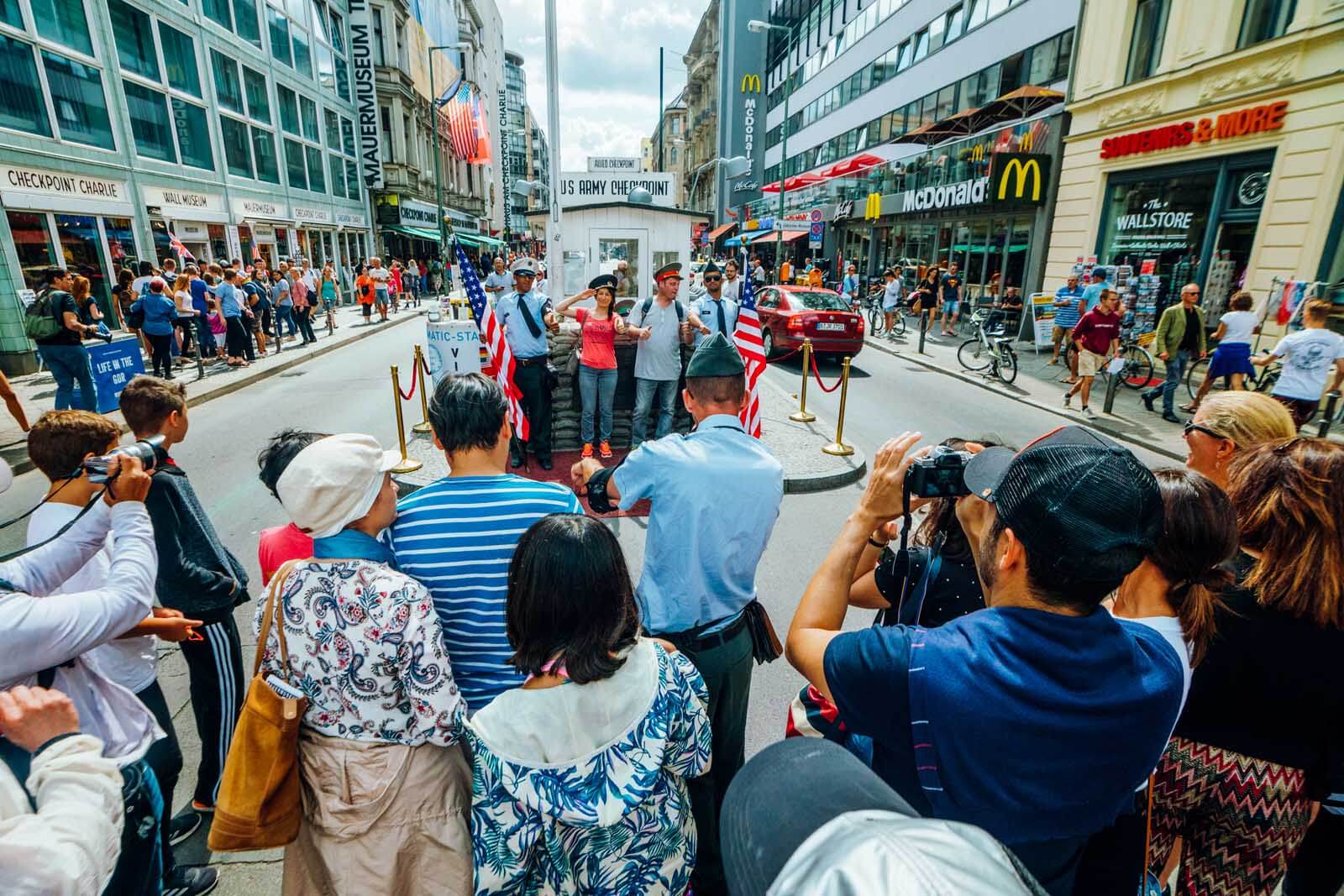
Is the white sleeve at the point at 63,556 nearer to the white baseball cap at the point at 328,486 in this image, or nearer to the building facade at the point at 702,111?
the white baseball cap at the point at 328,486

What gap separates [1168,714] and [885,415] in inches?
354

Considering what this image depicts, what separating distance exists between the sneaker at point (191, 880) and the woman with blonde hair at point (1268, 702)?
10.8 feet

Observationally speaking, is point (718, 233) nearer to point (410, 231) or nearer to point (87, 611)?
point (410, 231)

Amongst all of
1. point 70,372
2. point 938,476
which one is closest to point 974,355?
point 938,476

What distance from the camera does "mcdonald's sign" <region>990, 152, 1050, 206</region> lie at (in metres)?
16.0

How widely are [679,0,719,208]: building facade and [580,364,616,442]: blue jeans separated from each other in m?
47.5

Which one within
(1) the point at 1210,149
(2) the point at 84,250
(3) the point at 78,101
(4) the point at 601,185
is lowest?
(2) the point at 84,250

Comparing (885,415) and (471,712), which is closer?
(471,712)

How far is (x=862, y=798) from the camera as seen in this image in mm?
740

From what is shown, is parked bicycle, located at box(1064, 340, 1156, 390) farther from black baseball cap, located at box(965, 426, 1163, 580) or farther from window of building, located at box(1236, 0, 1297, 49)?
black baseball cap, located at box(965, 426, 1163, 580)

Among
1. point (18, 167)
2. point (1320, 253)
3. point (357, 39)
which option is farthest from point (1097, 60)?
point (357, 39)

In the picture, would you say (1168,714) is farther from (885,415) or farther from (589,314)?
(885,415)

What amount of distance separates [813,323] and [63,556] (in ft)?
39.1

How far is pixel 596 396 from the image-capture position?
7.15 metres
